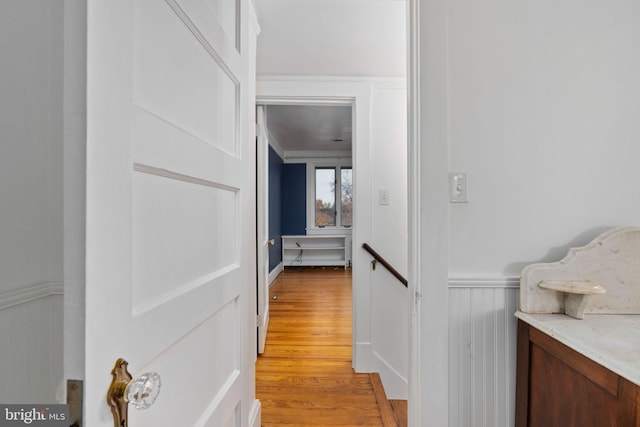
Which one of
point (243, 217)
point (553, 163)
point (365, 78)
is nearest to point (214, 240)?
point (243, 217)

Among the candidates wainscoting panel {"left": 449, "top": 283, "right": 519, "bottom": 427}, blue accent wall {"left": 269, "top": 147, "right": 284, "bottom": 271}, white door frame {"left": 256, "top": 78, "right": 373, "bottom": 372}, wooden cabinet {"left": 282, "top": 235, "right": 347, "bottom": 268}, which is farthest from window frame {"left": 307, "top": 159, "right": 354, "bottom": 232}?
wainscoting panel {"left": 449, "top": 283, "right": 519, "bottom": 427}

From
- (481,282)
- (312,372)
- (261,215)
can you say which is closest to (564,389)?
(481,282)

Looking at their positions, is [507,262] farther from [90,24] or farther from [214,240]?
[90,24]

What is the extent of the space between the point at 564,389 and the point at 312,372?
1608 mm

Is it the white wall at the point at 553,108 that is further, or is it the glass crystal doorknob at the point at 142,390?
the white wall at the point at 553,108

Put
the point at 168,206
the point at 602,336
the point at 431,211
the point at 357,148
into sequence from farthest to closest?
1. the point at 357,148
2. the point at 431,211
3. the point at 602,336
4. the point at 168,206

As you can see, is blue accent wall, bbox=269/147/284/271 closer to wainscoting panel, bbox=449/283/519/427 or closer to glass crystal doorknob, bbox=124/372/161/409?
wainscoting panel, bbox=449/283/519/427

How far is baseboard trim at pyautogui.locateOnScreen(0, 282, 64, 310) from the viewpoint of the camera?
1.53ft

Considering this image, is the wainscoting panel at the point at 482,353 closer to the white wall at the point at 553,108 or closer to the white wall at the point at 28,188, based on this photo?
the white wall at the point at 553,108

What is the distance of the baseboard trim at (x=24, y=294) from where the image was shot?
1.53 feet

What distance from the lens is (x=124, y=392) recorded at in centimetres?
48

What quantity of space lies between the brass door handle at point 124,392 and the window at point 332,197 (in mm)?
5915

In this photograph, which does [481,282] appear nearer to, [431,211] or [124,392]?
[431,211]

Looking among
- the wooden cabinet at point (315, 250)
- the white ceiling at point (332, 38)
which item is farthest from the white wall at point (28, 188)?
the wooden cabinet at point (315, 250)
